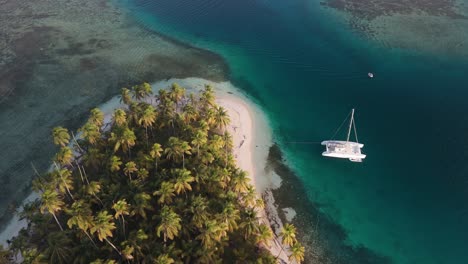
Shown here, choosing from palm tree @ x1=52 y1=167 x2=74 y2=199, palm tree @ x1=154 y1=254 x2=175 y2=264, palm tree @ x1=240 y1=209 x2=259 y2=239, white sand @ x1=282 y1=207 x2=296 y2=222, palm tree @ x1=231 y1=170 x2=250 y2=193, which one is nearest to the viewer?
palm tree @ x1=154 y1=254 x2=175 y2=264

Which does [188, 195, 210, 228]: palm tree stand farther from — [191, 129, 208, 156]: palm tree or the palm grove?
[191, 129, 208, 156]: palm tree

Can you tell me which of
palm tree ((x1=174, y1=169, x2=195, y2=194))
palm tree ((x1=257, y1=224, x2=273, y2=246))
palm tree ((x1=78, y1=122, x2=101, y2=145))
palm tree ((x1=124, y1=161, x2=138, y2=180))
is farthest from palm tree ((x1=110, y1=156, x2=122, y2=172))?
palm tree ((x1=257, y1=224, x2=273, y2=246))

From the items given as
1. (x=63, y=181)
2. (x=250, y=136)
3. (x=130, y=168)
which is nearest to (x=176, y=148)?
(x=130, y=168)

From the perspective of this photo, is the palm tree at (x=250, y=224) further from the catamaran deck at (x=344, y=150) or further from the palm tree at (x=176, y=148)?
the catamaran deck at (x=344, y=150)

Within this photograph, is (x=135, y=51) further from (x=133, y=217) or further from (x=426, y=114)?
(x=426, y=114)

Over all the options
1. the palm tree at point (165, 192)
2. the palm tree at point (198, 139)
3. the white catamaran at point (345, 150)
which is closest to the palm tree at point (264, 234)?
the palm tree at point (165, 192)

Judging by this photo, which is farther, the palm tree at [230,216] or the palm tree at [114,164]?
→ the palm tree at [114,164]

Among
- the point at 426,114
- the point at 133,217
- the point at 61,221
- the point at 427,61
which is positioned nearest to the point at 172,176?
the point at 133,217
